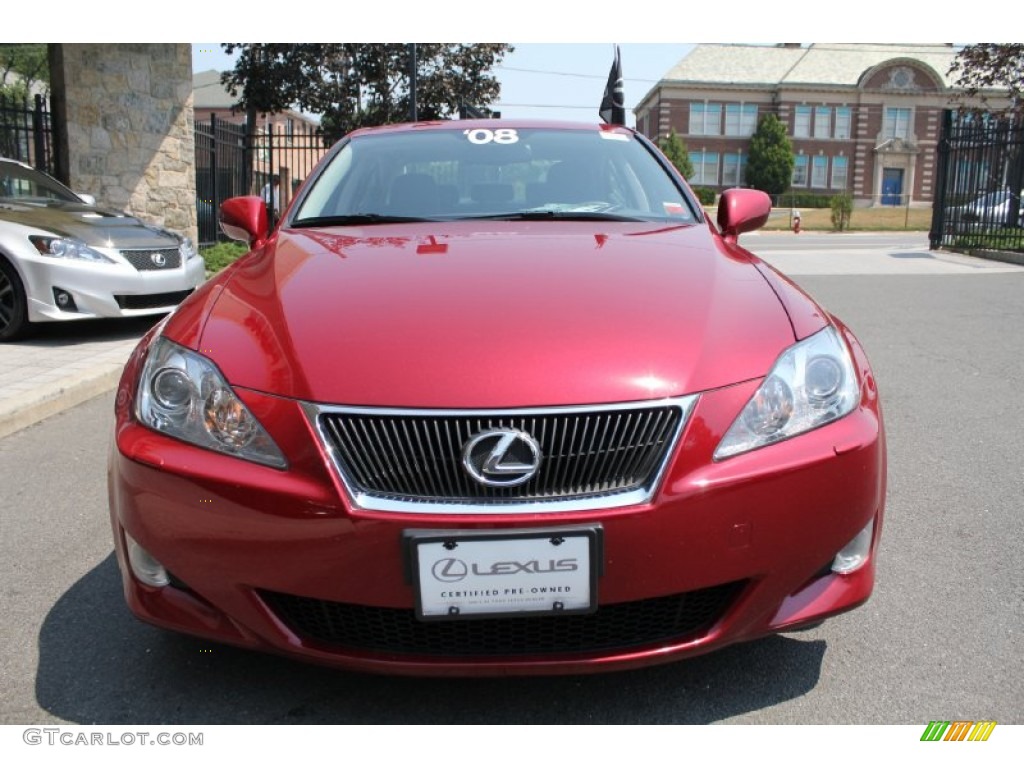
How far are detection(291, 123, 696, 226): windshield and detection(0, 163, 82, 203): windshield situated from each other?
17.1 feet

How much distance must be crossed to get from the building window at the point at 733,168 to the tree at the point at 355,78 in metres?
48.1

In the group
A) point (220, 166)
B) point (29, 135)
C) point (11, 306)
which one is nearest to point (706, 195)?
point (220, 166)

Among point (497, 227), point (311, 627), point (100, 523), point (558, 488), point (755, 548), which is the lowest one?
point (100, 523)

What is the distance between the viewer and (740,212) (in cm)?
333

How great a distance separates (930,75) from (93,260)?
2804 inches

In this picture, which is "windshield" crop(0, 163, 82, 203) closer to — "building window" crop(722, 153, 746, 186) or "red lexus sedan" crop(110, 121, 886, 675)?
"red lexus sedan" crop(110, 121, 886, 675)

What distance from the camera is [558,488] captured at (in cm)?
185

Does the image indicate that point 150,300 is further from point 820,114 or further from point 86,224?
point 820,114

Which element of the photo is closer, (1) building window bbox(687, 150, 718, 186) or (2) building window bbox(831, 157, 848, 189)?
(1) building window bbox(687, 150, 718, 186)

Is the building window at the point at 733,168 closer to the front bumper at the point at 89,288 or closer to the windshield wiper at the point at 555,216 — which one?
the front bumper at the point at 89,288

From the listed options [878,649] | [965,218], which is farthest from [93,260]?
[965,218]

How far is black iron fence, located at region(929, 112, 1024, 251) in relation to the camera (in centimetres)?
1542

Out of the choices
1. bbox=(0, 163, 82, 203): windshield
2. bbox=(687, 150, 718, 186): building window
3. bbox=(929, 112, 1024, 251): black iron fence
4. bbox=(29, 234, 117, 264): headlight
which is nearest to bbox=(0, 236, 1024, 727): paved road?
bbox=(29, 234, 117, 264): headlight
